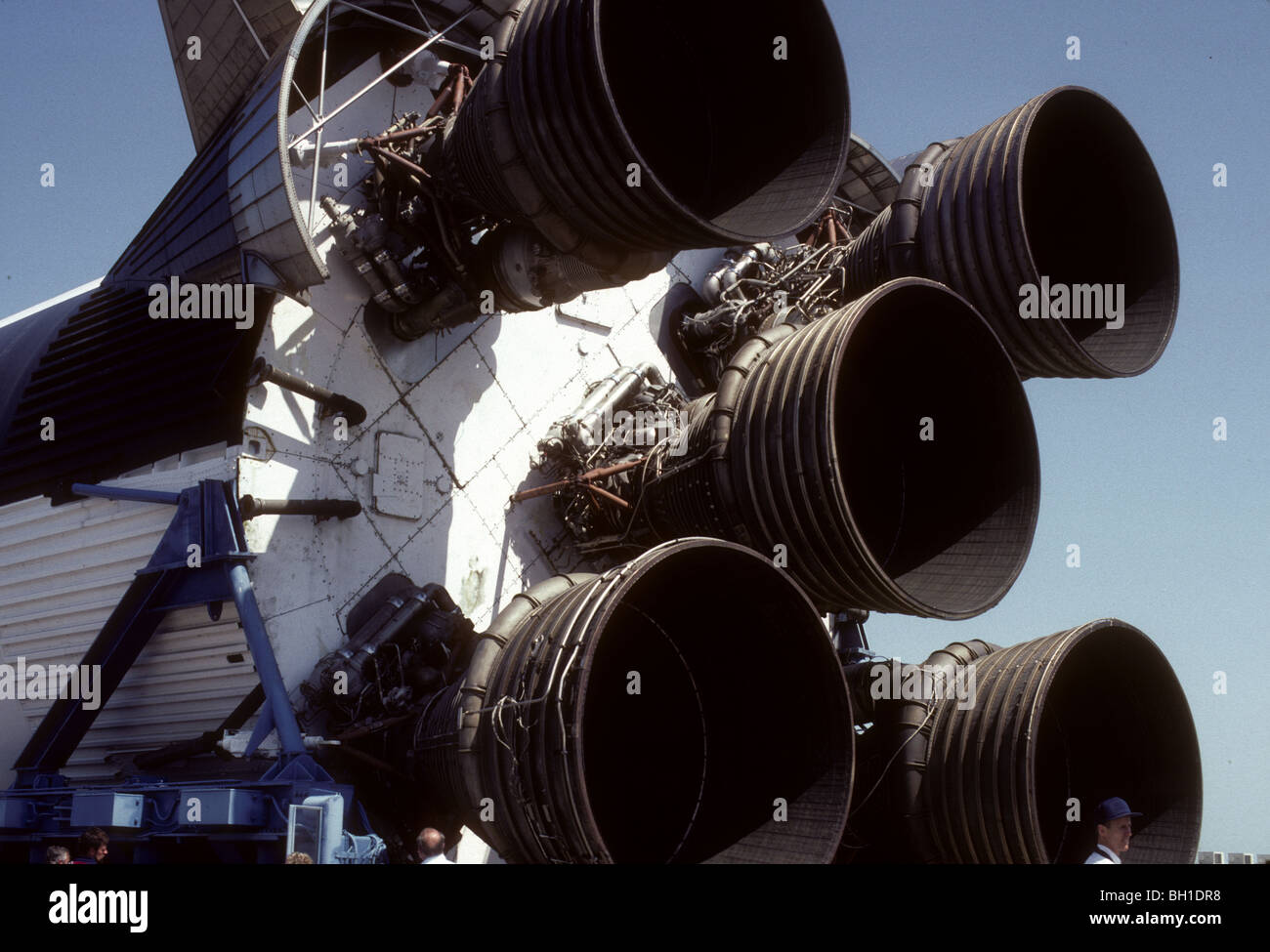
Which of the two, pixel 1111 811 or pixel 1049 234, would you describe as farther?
pixel 1049 234

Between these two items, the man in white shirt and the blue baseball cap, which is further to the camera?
the man in white shirt

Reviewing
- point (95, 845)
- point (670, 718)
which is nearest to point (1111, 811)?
point (670, 718)

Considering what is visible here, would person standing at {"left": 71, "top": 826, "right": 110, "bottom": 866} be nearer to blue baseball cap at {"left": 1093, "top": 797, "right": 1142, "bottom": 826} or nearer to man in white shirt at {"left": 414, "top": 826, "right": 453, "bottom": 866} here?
man in white shirt at {"left": 414, "top": 826, "right": 453, "bottom": 866}

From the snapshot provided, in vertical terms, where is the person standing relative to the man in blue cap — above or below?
below

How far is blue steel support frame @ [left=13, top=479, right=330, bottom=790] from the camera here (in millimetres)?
8461

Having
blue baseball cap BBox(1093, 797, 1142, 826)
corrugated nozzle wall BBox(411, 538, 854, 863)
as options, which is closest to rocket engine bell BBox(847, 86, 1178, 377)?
corrugated nozzle wall BBox(411, 538, 854, 863)

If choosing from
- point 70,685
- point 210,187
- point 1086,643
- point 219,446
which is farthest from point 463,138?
point 1086,643

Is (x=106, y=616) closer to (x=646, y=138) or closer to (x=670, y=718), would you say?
(x=670, y=718)

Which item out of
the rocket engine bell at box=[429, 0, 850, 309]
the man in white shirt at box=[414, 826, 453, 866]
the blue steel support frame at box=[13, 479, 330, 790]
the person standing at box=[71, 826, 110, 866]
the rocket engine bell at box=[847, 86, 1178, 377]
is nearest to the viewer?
the person standing at box=[71, 826, 110, 866]

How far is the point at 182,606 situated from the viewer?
921cm

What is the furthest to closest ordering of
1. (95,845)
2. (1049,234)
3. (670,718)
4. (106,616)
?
(1049,234) < (106,616) < (670,718) < (95,845)

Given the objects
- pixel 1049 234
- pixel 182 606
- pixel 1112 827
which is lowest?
pixel 1112 827

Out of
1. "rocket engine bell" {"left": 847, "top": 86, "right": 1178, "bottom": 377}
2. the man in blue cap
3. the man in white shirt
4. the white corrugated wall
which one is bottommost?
the man in white shirt
